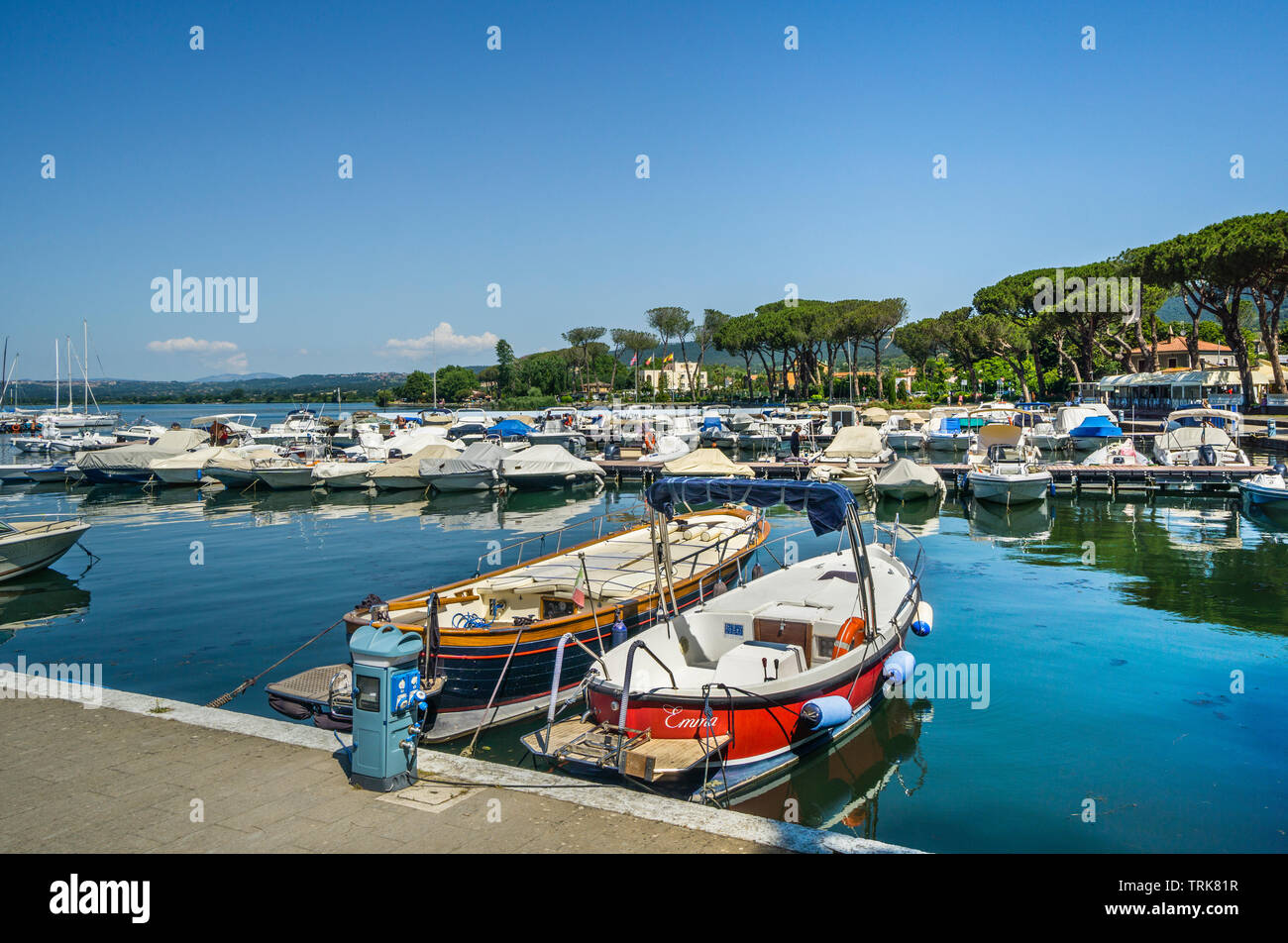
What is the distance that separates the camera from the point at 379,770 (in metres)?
6.90

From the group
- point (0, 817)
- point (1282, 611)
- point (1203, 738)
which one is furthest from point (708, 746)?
point (1282, 611)

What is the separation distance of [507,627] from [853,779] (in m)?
4.90

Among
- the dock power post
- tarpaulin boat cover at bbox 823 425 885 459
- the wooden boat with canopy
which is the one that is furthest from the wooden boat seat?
tarpaulin boat cover at bbox 823 425 885 459

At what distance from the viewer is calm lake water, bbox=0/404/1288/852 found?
9547mm

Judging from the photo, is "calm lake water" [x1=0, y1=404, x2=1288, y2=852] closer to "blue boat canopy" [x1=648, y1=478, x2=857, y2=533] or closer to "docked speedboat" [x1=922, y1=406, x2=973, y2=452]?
"blue boat canopy" [x1=648, y1=478, x2=857, y2=533]

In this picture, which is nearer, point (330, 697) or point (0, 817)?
point (0, 817)

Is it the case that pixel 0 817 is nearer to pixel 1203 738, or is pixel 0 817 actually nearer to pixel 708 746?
pixel 708 746

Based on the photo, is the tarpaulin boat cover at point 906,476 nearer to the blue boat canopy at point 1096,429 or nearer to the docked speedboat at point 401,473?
the blue boat canopy at point 1096,429

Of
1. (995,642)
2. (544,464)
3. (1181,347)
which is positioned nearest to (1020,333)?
(1181,347)

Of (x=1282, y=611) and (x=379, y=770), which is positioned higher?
(x=379, y=770)

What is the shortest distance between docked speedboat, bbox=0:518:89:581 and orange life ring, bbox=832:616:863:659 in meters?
19.7

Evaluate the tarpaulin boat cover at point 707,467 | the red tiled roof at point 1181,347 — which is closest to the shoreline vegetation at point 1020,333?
the red tiled roof at point 1181,347

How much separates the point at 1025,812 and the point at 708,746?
3.79 meters
